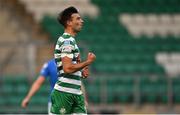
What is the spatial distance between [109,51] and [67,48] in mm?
9989

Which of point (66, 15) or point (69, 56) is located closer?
point (69, 56)

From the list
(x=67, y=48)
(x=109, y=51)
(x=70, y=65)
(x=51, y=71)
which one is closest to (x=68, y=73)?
(x=70, y=65)

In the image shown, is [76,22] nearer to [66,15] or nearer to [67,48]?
[66,15]

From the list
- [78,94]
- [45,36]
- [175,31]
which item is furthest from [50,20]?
[78,94]

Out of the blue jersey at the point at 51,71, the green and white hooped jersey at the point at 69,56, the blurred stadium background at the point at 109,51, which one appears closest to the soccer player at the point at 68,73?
the green and white hooped jersey at the point at 69,56

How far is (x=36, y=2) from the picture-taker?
1809 cm

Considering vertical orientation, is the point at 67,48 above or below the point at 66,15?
below

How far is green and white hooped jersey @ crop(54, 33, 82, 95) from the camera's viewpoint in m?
6.79

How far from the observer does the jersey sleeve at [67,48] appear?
677 centimetres

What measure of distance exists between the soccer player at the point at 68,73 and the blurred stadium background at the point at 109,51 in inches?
284

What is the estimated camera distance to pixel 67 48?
22.2 ft

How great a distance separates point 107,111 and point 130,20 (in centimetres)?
433

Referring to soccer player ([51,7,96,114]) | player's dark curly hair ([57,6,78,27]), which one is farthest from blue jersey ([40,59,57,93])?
player's dark curly hair ([57,6,78,27])

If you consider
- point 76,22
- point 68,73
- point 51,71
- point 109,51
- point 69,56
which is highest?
point 76,22
